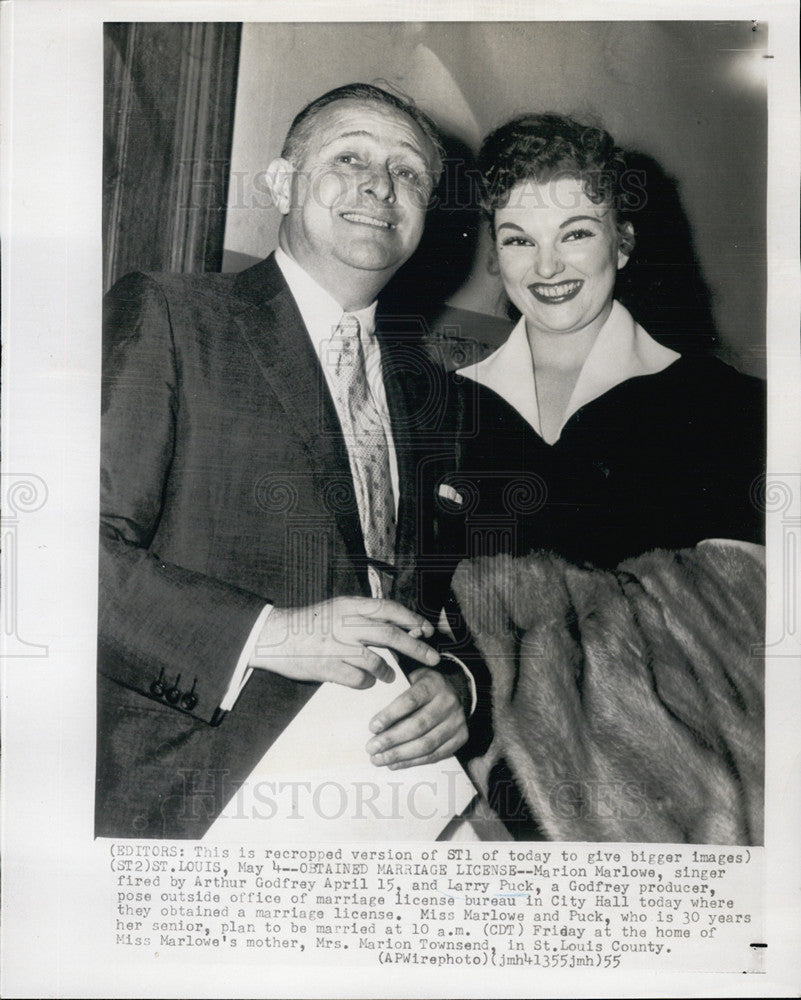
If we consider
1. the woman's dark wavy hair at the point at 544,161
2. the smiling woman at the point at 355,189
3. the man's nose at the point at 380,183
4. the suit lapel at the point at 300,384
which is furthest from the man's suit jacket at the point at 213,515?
the woman's dark wavy hair at the point at 544,161

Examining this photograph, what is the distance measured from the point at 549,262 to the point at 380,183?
1.21ft

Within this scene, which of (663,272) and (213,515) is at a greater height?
(663,272)

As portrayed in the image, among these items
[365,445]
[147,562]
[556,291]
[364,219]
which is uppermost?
[364,219]

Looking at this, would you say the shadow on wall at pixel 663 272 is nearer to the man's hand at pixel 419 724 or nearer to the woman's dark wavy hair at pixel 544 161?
the woman's dark wavy hair at pixel 544 161

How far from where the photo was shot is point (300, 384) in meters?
1.70

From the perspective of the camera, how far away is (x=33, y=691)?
5.72 ft

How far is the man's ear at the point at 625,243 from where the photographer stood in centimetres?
172

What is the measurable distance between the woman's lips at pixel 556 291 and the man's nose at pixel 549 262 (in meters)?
0.03

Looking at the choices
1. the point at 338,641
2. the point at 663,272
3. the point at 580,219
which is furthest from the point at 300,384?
the point at 663,272

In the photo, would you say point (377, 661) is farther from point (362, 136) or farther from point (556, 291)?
point (362, 136)

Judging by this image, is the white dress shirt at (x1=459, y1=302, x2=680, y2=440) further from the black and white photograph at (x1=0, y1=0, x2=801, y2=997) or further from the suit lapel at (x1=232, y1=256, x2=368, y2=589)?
the suit lapel at (x1=232, y1=256, x2=368, y2=589)

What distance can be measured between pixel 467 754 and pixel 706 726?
472 mm

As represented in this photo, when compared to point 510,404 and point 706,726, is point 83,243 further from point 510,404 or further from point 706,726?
point 706,726

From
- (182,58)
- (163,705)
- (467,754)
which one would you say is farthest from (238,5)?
(467,754)
